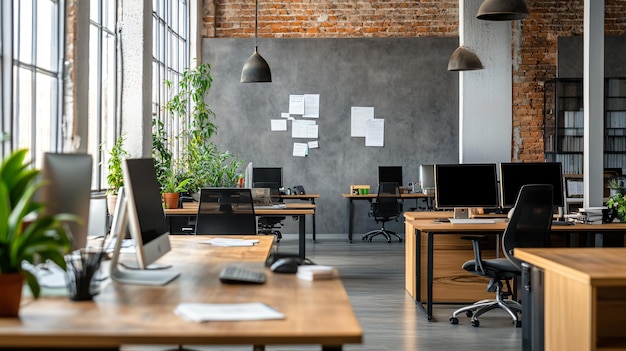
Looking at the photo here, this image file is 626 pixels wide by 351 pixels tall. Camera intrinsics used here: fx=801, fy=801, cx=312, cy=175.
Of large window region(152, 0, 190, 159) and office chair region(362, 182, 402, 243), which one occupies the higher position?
large window region(152, 0, 190, 159)

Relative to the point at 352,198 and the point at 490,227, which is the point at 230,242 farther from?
the point at 352,198

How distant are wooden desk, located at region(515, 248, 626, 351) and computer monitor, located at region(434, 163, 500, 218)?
253 centimetres

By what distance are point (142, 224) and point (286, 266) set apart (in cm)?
55

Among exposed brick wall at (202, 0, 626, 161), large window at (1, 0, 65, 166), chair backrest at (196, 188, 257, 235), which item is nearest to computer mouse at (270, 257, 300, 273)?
large window at (1, 0, 65, 166)

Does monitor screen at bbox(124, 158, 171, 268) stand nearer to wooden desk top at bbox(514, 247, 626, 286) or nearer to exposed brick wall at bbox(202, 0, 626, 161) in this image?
wooden desk top at bbox(514, 247, 626, 286)

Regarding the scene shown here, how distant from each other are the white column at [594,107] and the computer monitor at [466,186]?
164cm

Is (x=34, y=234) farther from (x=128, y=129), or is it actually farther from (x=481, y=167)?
(x=128, y=129)

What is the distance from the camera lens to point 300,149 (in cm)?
1327

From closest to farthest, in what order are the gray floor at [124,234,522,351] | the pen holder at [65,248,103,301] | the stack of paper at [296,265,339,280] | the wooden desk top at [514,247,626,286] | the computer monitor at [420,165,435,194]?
the pen holder at [65,248,103,301] → the stack of paper at [296,265,339,280] → the wooden desk top at [514,247,626,286] → the gray floor at [124,234,522,351] → the computer monitor at [420,165,435,194]

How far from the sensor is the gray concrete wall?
13234mm

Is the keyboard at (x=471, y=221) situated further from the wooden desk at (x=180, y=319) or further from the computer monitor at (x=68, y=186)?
the computer monitor at (x=68, y=186)

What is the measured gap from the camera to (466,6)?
9.74 meters

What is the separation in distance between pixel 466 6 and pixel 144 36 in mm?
3989

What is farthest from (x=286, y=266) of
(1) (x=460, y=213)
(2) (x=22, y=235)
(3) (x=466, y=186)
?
(1) (x=460, y=213)
